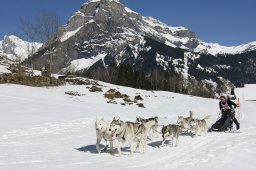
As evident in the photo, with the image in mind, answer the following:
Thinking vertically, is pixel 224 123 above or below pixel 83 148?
above

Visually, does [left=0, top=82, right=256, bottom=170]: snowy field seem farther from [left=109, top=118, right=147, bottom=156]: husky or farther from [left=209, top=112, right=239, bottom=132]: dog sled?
[left=209, top=112, right=239, bottom=132]: dog sled

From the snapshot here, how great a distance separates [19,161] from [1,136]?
5.70 meters

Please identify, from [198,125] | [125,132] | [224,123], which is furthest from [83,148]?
[224,123]

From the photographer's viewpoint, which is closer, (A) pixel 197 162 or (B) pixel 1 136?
(A) pixel 197 162

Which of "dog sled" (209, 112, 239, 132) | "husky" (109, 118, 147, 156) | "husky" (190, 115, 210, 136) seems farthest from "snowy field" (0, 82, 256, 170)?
"dog sled" (209, 112, 239, 132)

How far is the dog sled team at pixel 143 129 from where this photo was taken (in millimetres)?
13445

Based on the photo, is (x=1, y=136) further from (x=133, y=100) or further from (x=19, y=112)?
(x=133, y=100)

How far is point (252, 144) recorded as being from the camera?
16.1 meters

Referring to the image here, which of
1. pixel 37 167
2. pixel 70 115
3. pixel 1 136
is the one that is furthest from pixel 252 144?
pixel 70 115

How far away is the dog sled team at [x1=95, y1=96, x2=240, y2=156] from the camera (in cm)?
1345

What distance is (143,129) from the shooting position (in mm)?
14273

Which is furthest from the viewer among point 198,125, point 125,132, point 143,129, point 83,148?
point 198,125

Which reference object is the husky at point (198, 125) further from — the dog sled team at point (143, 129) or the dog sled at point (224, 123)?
the dog sled at point (224, 123)

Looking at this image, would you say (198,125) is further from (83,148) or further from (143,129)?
(83,148)
